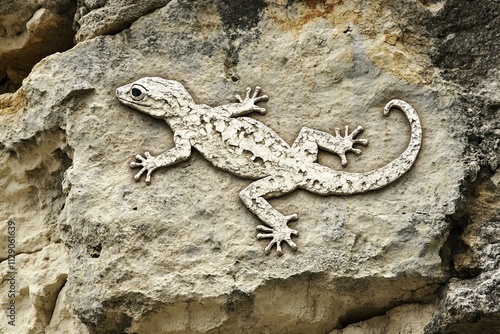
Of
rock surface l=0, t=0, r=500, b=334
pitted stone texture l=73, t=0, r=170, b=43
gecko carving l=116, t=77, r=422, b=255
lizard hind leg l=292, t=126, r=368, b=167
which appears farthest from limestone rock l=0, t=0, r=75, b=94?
lizard hind leg l=292, t=126, r=368, b=167

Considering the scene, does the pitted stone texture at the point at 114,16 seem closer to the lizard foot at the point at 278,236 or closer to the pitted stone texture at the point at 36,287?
the pitted stone texture at the point at 36,287

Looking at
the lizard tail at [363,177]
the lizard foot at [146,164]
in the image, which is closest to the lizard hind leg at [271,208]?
the lizard tail at [363,177]

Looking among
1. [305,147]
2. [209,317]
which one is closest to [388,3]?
[305,147]

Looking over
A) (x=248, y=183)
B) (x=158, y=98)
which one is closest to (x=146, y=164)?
(x=158, y=98)

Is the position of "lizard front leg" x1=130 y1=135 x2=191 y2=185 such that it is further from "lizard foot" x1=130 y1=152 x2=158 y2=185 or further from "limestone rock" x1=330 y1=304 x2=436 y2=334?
"limestone rock" x1=330 y1=304 x2=436 y2=334

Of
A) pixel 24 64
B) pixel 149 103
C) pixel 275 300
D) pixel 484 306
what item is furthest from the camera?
pixel 24 64

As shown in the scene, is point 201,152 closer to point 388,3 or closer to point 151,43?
point 151,43
